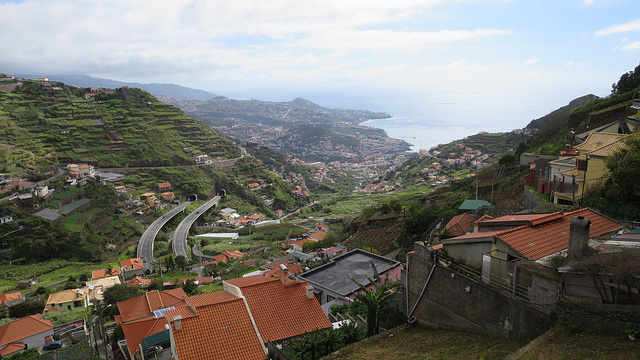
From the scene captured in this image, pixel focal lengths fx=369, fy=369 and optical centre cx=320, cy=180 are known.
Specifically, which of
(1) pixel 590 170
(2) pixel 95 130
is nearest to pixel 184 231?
(2) pixel 95 130

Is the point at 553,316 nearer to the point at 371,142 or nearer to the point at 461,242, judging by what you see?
the point at 461,242

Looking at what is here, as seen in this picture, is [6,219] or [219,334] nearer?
[219,334]

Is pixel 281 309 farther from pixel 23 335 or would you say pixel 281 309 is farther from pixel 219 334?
pixel 23 335

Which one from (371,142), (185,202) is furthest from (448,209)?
(371,142)

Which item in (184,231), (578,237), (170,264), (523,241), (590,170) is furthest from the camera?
(184,231)

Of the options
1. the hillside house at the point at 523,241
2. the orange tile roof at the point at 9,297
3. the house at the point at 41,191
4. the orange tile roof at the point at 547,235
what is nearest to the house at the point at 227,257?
the orange tile roof at the point at 9,297

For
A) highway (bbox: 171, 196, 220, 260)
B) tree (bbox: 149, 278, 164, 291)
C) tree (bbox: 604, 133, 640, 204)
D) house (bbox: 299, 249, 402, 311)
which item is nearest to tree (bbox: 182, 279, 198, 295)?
tree (bbox: 149, 278, 164, 291)

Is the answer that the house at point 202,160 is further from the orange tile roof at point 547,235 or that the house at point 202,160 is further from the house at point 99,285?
the orange tile roof at point 547,235
